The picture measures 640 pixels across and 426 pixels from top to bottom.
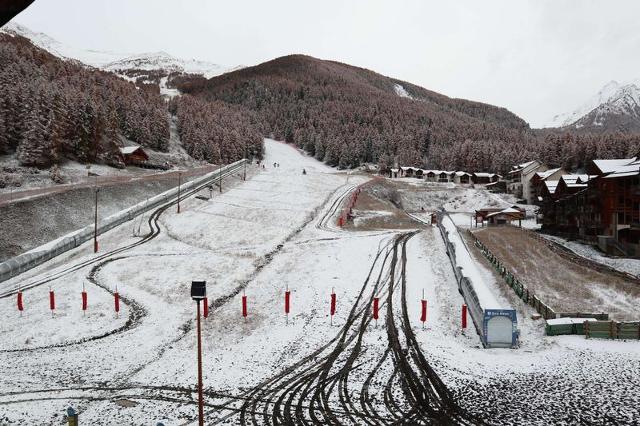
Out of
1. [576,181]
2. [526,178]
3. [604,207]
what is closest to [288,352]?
[604,207]

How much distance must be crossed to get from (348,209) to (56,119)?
50227 millimetres

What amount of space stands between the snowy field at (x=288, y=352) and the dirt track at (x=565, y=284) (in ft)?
17.0

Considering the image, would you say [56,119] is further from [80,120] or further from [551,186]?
[551,186]

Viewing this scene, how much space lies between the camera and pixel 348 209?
60.6 m

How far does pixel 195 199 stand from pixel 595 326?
5256cm

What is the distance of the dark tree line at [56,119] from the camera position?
6719 cm

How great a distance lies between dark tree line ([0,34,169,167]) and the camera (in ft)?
220

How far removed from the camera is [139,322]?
2458 cm

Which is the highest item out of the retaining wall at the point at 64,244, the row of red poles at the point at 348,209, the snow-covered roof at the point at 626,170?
the snow-covered roof at the point at 626,170

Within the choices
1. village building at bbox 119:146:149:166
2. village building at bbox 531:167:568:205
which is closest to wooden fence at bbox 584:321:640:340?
village building at bbox 531:167:568:205

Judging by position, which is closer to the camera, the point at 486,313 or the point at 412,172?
the point at 486,313

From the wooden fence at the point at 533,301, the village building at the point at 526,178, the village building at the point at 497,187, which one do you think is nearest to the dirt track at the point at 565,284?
the wooden fence at the point at 533,301

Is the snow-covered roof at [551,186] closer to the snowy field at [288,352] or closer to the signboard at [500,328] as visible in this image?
the snowy field at [288,352]

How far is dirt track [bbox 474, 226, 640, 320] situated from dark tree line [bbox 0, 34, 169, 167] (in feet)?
219
